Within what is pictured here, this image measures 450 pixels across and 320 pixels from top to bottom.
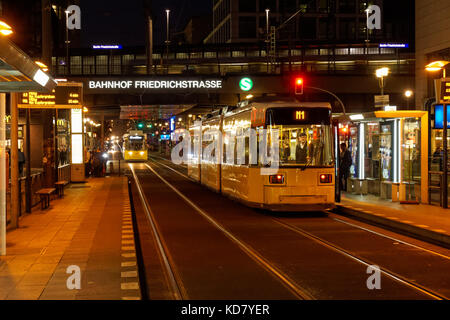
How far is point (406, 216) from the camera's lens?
16.4m

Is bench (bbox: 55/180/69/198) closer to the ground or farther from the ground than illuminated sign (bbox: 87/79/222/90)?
closer to the ground

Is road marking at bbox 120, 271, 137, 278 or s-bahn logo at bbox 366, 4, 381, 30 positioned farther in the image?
s-bahn logo at bbox 366, 4, 381, 30

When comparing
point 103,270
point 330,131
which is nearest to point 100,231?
point 103,270

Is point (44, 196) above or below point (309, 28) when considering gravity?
below

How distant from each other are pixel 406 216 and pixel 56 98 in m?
11.6

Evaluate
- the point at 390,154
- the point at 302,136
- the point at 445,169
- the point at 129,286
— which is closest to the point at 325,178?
the point at 302,136

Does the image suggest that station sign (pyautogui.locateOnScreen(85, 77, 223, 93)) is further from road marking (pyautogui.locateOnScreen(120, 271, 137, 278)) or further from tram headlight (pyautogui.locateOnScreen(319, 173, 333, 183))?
road marking (pyautogui.locateOnScreen(120, 271, 137, 278))

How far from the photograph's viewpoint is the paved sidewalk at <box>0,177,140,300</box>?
8328mm

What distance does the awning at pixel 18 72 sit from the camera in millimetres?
8890

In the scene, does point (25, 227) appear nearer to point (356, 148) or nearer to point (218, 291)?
point (218, 291)

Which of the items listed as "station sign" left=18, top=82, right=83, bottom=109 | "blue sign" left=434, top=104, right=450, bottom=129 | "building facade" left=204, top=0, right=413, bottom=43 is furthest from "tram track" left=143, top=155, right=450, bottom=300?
"building facade" left=204, top=0, right=413, bottom=43

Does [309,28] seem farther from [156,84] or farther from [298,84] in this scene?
[298,84]

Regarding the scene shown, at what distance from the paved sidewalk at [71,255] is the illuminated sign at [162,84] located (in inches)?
611

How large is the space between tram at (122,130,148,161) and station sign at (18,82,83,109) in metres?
41.7
